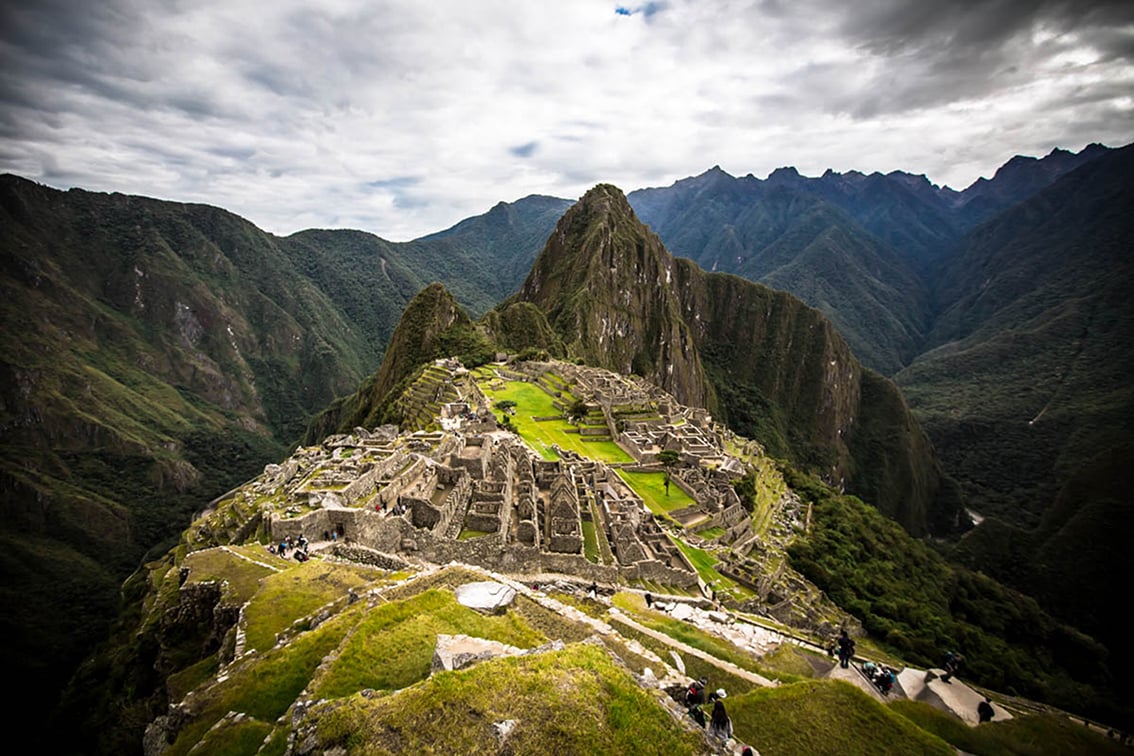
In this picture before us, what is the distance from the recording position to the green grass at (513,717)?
7.74 m

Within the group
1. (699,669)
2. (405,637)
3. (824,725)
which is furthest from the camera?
(699,669)

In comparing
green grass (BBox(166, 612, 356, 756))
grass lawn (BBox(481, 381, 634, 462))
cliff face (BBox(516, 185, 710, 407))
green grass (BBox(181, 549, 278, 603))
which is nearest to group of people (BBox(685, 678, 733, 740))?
green grass (BBox(166, 612, 356, 756))

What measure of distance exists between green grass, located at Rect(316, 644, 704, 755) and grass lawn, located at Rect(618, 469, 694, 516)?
29958mm

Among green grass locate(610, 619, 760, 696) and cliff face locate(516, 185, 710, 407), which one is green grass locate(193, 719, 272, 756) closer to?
green grass locate(610, 619, 760, 696)

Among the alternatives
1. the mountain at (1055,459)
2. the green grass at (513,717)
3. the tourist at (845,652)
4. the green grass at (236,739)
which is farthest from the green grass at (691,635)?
the mountain at (1055,459)

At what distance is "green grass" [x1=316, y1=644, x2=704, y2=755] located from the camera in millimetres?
7738

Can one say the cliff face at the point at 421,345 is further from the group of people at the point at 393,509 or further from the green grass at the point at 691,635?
the green grass at the point at 691,635

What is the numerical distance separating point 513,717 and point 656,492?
3594 centimetres

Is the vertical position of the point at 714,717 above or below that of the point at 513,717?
below

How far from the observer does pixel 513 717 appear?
8.13 meters

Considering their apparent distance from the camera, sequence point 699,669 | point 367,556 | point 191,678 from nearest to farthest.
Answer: point 191,678, point 699,669, point 367,556

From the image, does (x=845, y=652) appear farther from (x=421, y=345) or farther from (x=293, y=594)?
(x=421, y=345)

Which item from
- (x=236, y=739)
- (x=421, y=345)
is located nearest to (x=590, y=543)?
(x=236, y=739)

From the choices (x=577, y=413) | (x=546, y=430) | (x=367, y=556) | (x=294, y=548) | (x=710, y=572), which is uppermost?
(x=294, y=548)
